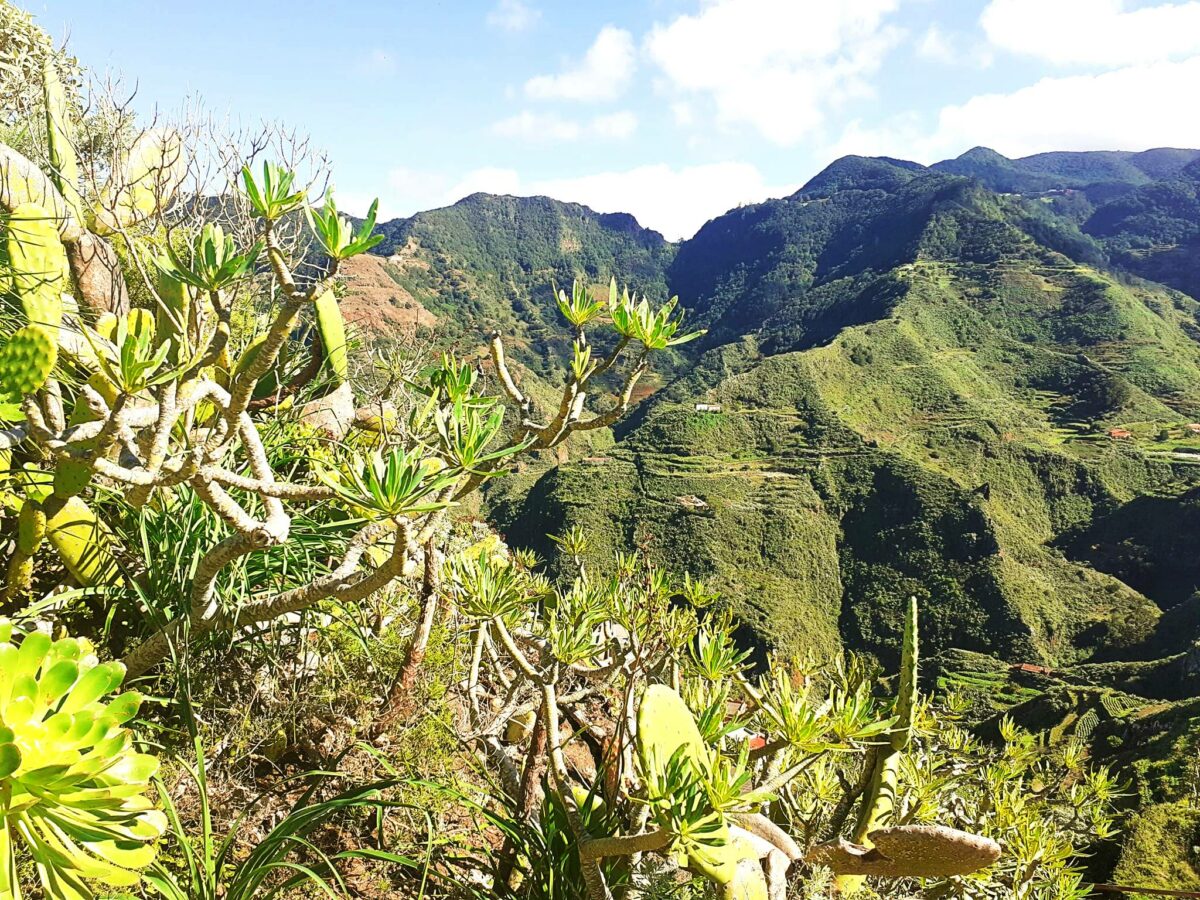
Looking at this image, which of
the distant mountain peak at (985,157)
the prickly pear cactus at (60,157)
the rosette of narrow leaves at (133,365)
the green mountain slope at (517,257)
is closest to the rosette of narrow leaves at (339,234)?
the rosette of narrow leaves at (133,365)

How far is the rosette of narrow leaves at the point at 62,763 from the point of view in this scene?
0.69 m

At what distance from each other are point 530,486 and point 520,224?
74.1 metres

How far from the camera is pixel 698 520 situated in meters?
44.4

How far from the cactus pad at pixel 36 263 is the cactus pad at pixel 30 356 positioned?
0.89 feet

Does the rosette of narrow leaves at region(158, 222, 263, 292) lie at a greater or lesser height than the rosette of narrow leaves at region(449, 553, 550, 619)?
greater

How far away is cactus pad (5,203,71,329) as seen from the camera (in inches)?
→ 62.1

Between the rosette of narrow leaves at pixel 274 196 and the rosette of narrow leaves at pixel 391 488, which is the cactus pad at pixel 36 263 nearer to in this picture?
the rosette of narrow leaves at pixel 274 196

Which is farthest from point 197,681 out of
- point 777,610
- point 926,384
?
point 926,384

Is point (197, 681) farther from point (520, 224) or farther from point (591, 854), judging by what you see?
point (520, 224)

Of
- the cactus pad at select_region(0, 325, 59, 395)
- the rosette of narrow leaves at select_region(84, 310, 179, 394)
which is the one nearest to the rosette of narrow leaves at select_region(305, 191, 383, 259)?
the rosette of narrow leaves at select_region(84, 310, 179, 394)

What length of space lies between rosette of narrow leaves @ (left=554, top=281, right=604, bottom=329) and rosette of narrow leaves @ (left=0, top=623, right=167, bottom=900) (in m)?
1.02

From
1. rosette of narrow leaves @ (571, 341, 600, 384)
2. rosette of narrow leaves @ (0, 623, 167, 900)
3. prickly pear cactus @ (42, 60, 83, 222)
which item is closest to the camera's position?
rosette of narrow leaves @ (0, 623, 167, 900)

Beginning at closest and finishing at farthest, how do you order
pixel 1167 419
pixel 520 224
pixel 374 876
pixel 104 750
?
1. pixel 104 750
2. pixel 374 876
3. pixel 1167 419
4. pixel 520 224

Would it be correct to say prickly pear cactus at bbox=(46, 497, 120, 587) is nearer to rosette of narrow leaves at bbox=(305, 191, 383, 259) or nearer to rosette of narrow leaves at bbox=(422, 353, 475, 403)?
rosette of narrow leaves at bbox=(422, 353, 475, 403)
